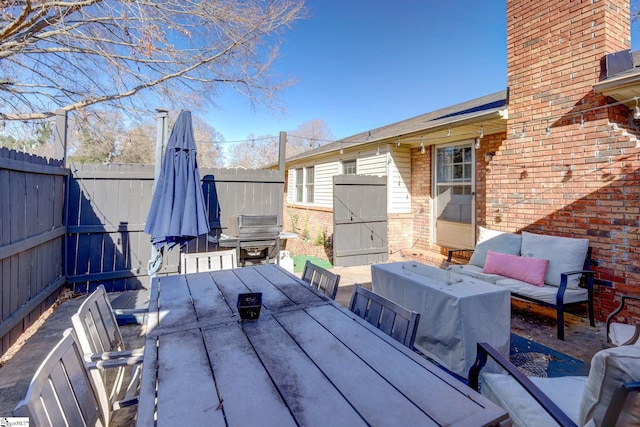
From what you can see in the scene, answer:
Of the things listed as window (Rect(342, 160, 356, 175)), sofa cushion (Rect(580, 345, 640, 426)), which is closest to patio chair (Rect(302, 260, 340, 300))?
sofa cushion (Rect(580, 345, 640, 426))

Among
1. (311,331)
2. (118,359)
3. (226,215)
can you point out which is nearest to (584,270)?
(311,331)

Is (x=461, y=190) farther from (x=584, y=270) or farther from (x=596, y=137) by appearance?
(x=584, y=270)

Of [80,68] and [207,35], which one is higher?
[207,35]

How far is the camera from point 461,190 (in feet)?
21.2

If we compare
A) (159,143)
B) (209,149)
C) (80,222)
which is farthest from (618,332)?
(209,149)

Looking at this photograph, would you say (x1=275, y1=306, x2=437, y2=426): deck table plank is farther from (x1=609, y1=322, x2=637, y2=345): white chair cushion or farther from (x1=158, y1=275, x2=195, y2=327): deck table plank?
(x1=609, y1=322, x2=637, y2=345): white chair cushion

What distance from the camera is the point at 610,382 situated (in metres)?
1.20

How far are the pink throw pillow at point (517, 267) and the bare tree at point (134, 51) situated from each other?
5.73 m

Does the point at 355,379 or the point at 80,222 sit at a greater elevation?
the point at 80,222

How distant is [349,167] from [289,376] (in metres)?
7.92

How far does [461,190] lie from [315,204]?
4.98m

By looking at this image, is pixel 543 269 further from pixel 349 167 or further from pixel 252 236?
pixel 349 167

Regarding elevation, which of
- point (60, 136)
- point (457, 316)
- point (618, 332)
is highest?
→ point (60, 136)

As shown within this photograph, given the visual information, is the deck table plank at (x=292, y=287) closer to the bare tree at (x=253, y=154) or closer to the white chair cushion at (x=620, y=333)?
the white chair cushion at (x=620, y=333)
